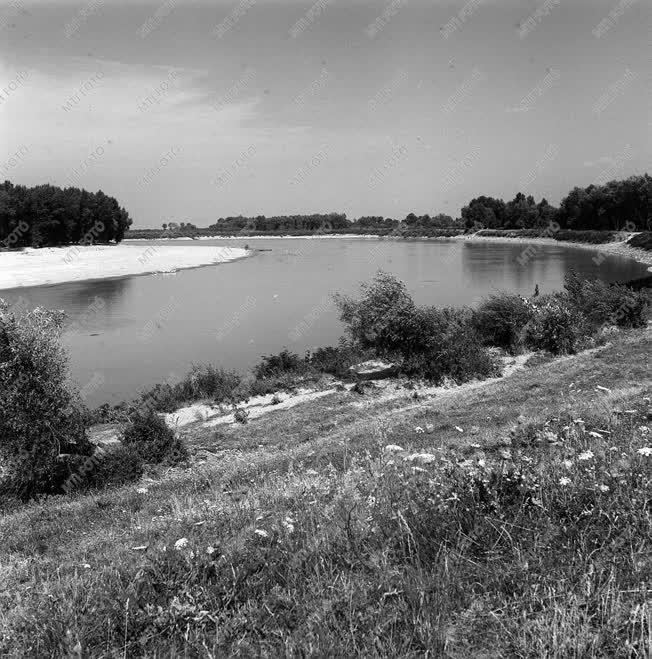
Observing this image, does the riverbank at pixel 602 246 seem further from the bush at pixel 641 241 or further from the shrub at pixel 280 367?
the shrub at pixel 280 367

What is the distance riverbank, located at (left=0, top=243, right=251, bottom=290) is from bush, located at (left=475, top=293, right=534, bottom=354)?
44.2 meters

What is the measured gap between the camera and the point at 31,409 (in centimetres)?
1113

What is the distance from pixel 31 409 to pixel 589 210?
425 feet

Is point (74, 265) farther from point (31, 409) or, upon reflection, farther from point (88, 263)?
point (31, 409)

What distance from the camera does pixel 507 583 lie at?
3.73 m

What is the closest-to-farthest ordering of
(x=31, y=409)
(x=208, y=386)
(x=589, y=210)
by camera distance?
(x=31, y=409) < (x=208, y=386) < (x=589, y=210)

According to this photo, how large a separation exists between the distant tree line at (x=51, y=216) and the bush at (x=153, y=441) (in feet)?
276

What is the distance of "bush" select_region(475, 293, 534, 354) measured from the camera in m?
23.9

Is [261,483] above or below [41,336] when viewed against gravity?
below

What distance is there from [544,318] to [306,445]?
15382 mm

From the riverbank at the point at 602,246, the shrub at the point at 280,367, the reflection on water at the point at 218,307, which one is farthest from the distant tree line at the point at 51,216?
the riverbank at the point at 602,246

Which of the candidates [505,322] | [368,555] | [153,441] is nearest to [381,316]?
[505,322]

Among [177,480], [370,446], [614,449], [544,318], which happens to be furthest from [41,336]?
[544,318]

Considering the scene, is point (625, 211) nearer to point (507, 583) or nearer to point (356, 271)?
point (356, 271)
